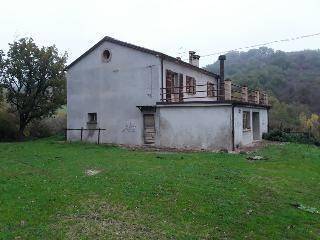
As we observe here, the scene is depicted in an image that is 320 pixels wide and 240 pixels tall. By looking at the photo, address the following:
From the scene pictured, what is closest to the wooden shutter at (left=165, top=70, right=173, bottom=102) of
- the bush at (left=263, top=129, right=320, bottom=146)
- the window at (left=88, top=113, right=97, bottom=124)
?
the window at (left=88, top=113, right=97, bottom=124)

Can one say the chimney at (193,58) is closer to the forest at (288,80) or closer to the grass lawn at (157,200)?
the grass lawn at (157,200)

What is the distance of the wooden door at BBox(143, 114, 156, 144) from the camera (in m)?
27.0

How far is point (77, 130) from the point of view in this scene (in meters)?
31.1

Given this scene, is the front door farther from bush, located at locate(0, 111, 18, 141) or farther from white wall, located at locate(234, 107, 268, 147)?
bush, located at locate(0, 111, 18, 141)

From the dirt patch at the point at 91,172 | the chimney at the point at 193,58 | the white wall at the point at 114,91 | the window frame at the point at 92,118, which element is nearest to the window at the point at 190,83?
the white wall at the point at 114,91

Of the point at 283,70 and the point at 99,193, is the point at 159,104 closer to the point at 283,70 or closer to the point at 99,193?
the point at 99,193

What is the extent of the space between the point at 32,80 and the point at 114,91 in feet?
42.1

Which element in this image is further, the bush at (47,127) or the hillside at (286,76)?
the hillside at (286,76)

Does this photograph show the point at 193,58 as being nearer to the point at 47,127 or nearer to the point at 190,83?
the point at 190,83

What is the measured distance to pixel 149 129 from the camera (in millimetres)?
27125

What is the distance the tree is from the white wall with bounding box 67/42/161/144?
24.5ft

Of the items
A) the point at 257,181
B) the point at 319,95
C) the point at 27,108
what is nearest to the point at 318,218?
the point at 257,181

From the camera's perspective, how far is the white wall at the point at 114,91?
27.2 metres

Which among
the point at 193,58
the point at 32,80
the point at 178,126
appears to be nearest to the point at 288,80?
the point at 193,58
